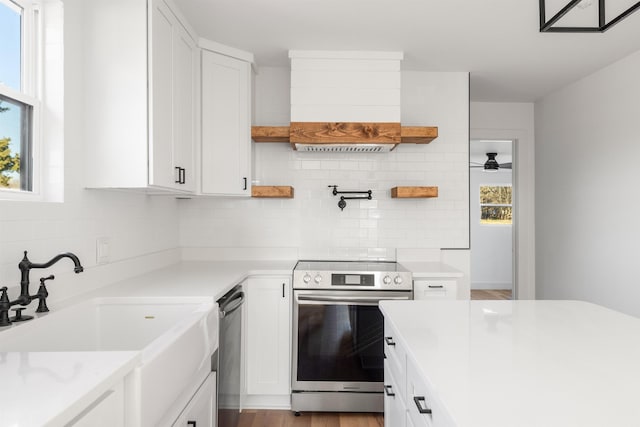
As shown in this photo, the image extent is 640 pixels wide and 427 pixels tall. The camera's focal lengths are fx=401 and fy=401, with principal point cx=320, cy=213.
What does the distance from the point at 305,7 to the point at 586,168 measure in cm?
271

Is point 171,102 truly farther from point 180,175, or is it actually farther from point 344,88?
point 344,88

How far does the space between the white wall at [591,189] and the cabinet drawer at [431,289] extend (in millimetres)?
1401

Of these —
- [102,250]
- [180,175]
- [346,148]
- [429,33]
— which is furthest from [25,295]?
[429,33]

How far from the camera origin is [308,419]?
272 cm

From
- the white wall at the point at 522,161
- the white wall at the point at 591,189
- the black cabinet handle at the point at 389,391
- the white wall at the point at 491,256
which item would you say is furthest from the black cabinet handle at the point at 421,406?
the white wall at the point at 491,256

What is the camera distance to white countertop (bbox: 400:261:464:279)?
2.83 meters

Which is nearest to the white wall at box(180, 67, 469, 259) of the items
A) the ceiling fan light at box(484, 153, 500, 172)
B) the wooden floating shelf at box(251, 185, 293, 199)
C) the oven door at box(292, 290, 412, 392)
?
the wooden floating shelf at box(251, 185, 293, 199)

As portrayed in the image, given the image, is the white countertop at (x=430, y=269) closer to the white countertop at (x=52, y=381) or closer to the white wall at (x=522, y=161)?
the white wall at (x=522, y=161)

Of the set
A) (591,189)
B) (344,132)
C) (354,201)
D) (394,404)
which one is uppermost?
(344,132)

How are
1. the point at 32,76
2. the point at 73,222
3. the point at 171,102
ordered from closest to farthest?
the point at 32,76 < the point at 73,222 < the point at 171,102

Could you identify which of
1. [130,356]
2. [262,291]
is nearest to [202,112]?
[262,291]

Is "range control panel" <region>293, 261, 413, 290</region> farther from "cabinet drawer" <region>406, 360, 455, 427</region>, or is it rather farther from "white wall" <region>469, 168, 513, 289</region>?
"white wall" <region>469, 168, 513, 289</region>

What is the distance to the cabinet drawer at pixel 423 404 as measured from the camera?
890mm

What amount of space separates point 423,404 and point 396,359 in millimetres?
404
